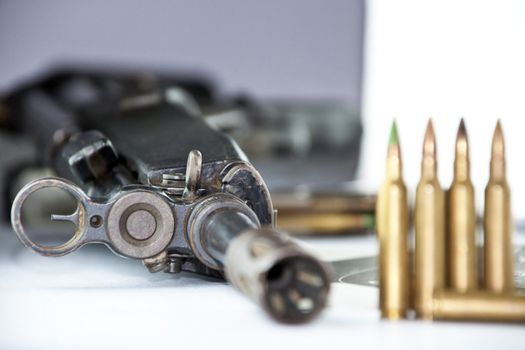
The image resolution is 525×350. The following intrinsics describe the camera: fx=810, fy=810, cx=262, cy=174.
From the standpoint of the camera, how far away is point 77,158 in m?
1.07

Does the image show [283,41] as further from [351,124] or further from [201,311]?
[201,311]

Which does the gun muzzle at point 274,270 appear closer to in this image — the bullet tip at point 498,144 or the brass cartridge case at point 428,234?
the brass cartridge case at point 428,234

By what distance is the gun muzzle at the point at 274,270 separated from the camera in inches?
26.7

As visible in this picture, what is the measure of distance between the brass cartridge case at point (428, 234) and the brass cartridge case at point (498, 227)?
49mm

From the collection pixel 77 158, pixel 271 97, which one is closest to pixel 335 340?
pixel 77 158

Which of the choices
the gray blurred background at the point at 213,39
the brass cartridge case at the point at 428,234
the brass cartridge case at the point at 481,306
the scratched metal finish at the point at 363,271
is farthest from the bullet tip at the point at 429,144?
the gray blurred background at the point at 213,39

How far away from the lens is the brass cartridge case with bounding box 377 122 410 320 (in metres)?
0.81

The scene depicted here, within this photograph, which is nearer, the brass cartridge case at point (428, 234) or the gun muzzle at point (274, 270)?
the gun muzzle at point (274, 270)

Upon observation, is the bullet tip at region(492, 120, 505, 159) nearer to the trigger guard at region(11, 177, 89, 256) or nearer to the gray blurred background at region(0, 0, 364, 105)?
the trigger guard at region(11, 177, 89, 256)

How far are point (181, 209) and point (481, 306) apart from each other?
33cm

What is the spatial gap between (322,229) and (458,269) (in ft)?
2.79

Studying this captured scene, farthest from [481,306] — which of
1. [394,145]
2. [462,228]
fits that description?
[394,145]

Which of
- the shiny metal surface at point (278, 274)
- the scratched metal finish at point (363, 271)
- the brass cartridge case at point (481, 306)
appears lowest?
the scratched metal finish at point (363, 271)

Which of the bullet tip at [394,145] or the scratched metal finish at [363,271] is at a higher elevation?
the bullet tip at [394,145]
